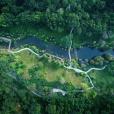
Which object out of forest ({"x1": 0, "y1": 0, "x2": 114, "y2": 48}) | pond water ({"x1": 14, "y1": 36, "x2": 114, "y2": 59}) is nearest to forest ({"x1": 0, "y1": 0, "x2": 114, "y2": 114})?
forest ({"x1": 0, "y1": 0, "x2": 114, "y2": 48})

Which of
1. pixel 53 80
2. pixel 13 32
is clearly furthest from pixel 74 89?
pixel 13 32

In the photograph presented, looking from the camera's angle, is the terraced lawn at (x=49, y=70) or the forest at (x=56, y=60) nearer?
the forest at (x=56, y=60)

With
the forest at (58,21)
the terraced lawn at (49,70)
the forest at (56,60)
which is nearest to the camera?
the forest at (56,60)

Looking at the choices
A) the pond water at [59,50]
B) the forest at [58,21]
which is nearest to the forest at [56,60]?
the forest at [58,21]

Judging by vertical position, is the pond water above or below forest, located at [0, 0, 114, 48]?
below

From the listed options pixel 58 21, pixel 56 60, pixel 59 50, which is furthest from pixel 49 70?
pixel 58 21

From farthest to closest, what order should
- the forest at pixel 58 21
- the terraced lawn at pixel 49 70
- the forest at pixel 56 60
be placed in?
the forest at pixel 58 21
the terraced lawn at pixel 49 70
the forest at pixel 56 60

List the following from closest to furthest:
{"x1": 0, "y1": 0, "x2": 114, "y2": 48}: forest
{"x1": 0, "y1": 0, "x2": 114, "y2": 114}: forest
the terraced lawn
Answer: {"x1": 0, "y1": 0, "x2": 114, "y2": 114}: forest < the terraced lawn < {"x1": 0, "y1": 0, "x2": 114, "y2": 48}: forest

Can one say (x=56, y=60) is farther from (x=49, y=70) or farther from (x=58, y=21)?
(x=58, y=21)

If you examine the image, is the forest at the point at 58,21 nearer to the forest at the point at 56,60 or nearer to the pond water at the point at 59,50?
the forest at the point at 56,60

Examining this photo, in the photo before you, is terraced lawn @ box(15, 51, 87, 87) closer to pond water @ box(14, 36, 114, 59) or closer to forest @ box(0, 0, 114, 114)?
forest @ box(0, 0, 114, 114)
